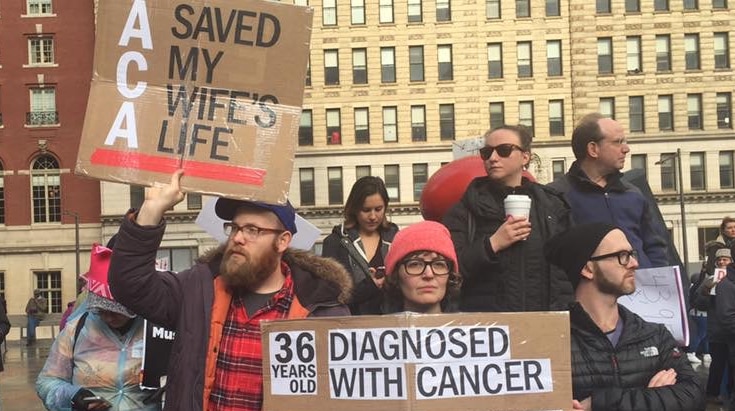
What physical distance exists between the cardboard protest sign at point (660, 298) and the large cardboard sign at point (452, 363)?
1.64 meters

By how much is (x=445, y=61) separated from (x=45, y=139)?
72.2ft

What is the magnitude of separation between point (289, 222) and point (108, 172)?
0.72 meters

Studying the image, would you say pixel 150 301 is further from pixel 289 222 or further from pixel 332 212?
pixel 332 212

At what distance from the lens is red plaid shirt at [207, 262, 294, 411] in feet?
11.1

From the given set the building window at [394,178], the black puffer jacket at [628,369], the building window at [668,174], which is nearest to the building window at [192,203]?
the building window at [394,178]

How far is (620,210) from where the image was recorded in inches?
205

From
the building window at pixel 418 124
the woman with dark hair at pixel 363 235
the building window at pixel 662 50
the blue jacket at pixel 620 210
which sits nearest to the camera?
the blue jacket at pixel 620 210

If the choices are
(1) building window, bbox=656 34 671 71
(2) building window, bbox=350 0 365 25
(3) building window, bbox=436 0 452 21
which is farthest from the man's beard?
(1) building window, bbox=656 34 671 71

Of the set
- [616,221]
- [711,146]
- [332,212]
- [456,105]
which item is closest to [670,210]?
[711,146]

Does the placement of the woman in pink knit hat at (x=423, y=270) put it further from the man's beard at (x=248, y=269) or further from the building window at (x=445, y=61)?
the building window at (x=445, y=61)

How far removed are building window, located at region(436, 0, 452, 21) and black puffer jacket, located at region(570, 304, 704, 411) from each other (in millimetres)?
48157

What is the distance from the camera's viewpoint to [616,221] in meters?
5.17

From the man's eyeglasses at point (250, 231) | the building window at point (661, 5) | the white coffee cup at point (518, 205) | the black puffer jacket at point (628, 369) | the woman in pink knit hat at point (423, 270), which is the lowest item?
the black puffer jacket at point (628, 369)

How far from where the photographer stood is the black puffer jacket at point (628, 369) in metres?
3.36
